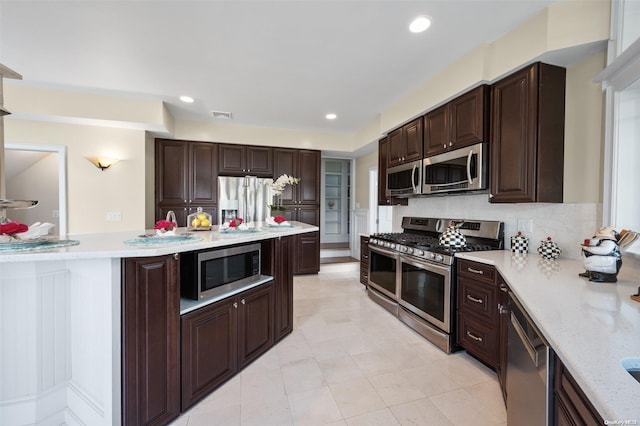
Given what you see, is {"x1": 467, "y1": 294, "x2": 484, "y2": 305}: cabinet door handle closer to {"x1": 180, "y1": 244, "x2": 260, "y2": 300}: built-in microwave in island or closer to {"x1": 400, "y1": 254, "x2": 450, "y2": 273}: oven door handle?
{"x1": 400, "y1": 254, "x2": 450, "y2": 273}: oven door handle

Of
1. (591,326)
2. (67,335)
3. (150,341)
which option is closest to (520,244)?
(591,326)

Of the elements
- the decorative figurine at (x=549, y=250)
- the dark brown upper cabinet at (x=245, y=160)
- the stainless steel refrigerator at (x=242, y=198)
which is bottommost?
the decorative figurine at (x=549, y=250)

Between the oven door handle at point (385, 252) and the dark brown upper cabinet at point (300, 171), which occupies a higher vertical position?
the dark brown upper cabinet at point (300, 171)

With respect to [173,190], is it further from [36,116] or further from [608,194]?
[608,194]

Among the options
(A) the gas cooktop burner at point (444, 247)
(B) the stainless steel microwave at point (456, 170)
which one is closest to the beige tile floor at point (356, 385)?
(A) the gas cooktop burner at point (444, 247)

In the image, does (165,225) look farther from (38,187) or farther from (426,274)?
(38,187)

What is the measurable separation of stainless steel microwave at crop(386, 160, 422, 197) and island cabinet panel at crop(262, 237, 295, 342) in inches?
66.3

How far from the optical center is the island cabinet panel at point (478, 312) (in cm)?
204

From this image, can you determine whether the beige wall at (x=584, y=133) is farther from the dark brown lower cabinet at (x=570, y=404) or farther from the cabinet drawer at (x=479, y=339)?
the dark brown lower cabinet at (x=570, y=404)

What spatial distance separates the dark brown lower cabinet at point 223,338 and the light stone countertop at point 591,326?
1.80 m

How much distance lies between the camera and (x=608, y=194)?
1.76 metres

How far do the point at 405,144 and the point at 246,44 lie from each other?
221 centimetres

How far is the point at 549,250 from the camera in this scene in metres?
2.10

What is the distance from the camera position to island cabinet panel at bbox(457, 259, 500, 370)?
204 cm
